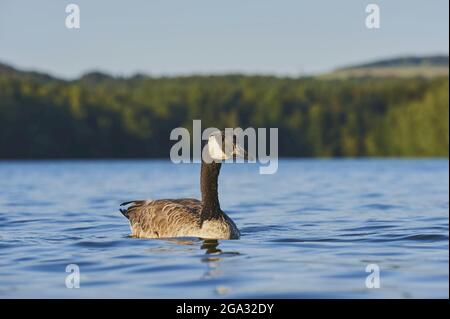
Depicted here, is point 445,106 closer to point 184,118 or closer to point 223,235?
point 184,118

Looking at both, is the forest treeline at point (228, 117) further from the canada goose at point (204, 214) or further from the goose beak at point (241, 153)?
the goose beak at point (241, 153)

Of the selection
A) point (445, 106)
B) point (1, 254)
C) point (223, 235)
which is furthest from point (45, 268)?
point (445, 106)

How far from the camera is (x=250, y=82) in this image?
574 feet

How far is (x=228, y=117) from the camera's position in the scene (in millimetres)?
147875

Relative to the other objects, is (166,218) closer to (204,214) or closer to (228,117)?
(204,214)

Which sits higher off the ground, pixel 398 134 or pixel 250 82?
pixel 250 82

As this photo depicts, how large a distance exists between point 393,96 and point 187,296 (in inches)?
5484

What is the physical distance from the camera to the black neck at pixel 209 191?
1748 centimetres

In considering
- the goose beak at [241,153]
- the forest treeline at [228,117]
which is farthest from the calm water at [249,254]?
the forest treeline at [228,117]

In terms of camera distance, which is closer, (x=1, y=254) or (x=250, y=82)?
(x=1, y=254)

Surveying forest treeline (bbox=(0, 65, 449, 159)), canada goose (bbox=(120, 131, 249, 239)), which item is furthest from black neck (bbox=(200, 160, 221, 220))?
forest treeline (bbox=(0, 65, 449, 159))

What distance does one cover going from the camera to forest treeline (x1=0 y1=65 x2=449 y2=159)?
12256 cm

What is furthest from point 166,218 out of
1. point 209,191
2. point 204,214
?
point 209,191
